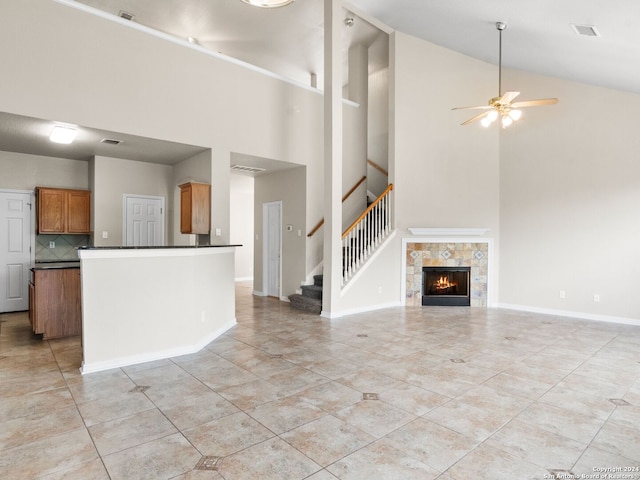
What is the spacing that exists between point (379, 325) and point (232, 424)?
11.5 feet

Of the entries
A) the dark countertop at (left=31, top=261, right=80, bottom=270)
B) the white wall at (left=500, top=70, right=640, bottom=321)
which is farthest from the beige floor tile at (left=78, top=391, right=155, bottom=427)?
the white wall at (left=500, top=70, right=640, bottom=321)

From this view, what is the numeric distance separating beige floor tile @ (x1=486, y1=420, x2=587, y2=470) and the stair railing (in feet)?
13.8

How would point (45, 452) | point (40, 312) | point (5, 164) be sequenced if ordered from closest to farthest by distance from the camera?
point (45, 452)
point (40, 312)
point (5, 164)

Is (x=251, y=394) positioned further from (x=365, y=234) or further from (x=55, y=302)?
(x=365, y=234)

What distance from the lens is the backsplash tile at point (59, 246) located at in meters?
6.75

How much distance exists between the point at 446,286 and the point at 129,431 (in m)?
6.40

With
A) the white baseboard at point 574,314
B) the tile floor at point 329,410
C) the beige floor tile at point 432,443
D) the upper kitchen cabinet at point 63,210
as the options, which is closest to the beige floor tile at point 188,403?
the tile floor at point 329,410

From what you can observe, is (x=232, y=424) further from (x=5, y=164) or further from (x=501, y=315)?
(x=5, y=164)

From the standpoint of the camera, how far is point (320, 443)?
8.28ft

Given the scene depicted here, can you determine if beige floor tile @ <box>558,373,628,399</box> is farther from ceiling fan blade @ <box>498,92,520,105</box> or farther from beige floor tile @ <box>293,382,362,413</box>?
ceiling fan blade @ <box>498,92,520,105</box>

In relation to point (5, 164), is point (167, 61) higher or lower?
higher

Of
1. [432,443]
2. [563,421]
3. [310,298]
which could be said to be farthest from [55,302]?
[563,421]

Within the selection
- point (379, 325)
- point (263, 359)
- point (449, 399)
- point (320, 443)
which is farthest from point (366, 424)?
point (379, 325)

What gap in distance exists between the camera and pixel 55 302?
194 inches
